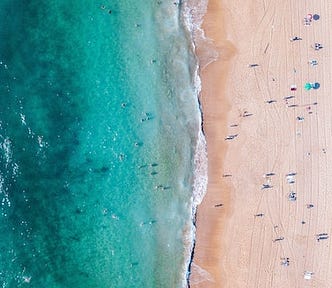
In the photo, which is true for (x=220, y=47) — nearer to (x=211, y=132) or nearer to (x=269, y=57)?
(x=269, y=57)

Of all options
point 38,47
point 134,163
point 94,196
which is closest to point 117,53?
point 38,47

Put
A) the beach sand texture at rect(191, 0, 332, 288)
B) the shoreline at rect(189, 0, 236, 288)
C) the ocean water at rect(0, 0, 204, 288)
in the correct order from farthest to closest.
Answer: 1. the ocean water at rect(0, 0, 204, 288)
2. the shoreline at rect(189, 0, 236, 288)
3. the beach sand texture at rect(191, 0, 332, 288)

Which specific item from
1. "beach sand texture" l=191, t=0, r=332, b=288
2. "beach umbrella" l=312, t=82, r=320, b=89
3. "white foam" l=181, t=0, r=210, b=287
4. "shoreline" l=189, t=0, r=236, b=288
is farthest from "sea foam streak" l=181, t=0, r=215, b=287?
"beach umbrella" l=312, t=82, r=320, b=89

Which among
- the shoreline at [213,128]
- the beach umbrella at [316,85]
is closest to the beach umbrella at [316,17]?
the beach umbrella at [316,85]

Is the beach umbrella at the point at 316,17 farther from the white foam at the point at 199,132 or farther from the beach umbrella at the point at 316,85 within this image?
the white foam at the point at 199,132

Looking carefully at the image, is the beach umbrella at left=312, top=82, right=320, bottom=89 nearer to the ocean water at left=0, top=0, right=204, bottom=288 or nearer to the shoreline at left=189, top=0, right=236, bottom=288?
the shoreline at left=189, top=0, right=236, bottom=288

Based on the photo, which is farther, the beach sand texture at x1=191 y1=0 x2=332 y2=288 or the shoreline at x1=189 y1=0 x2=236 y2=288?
the shoreline at x1=189 y1=0 x2=236 y2=288
